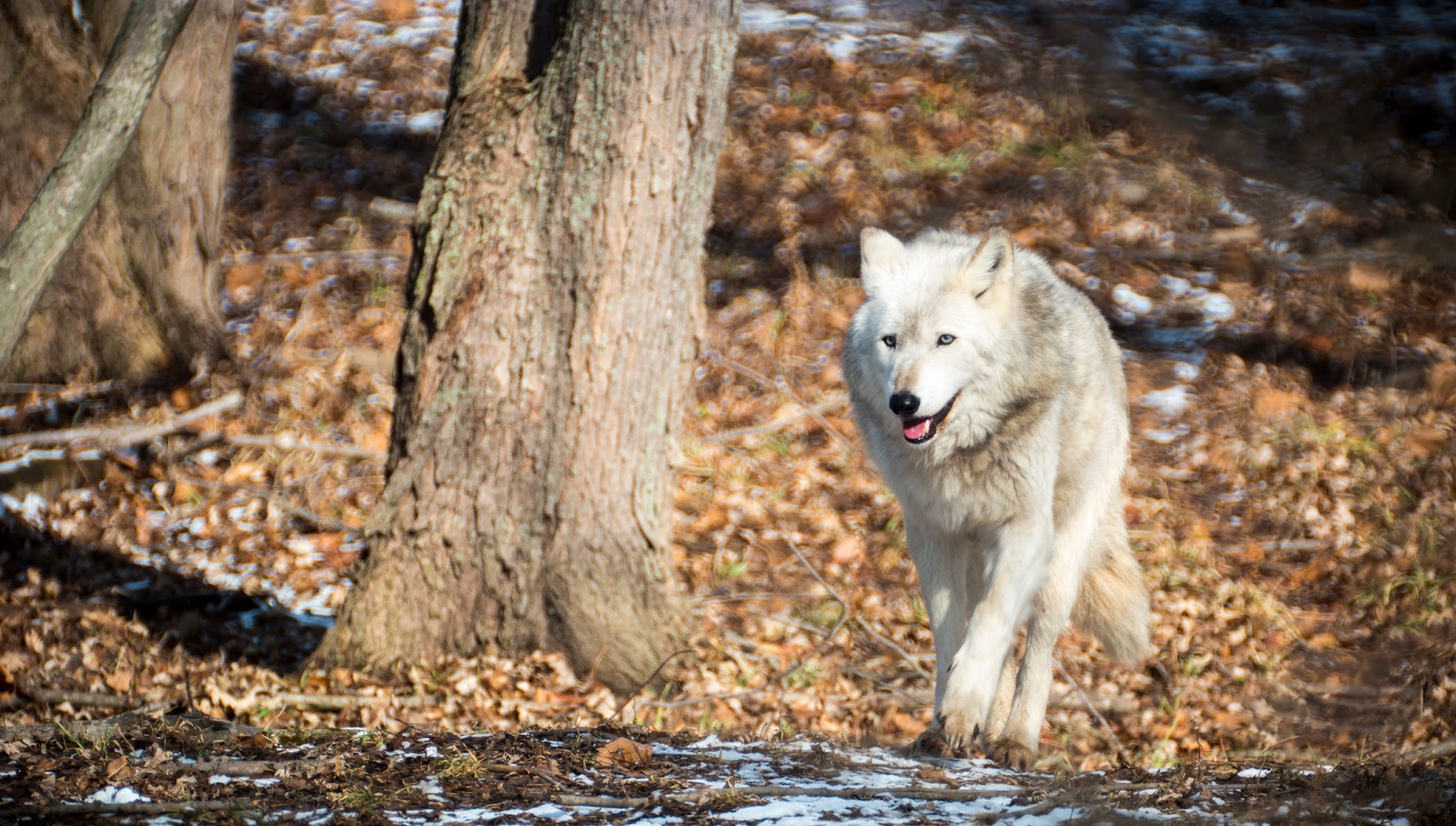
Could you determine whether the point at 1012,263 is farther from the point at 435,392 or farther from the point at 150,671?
the point at 150,671

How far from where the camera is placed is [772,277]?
29.6ft

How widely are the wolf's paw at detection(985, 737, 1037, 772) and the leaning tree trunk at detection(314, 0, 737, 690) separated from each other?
5.42 ft

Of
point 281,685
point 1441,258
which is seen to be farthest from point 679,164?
point 1441,258

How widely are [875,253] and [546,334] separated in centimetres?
146

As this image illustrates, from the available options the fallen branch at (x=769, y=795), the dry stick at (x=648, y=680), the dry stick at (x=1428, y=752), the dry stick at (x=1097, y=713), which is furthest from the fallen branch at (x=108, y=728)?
the dry stick at (x=1097, y=713)

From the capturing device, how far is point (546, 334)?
490cm

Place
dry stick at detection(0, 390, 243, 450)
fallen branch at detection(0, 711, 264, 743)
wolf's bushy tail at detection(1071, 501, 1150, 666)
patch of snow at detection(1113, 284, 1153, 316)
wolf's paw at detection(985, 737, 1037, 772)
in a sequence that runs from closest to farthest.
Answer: fallen branch at detection(0, 711, 264, 743)
wolf's paw at detection(985, 737, 1037, 772)
wolf's bushy tail at detection(1071, 501, 1150, 666)
dry stick at detection(0, 390, 243, 450)
patch of snow at detection(1113, 284, 1153, 316)

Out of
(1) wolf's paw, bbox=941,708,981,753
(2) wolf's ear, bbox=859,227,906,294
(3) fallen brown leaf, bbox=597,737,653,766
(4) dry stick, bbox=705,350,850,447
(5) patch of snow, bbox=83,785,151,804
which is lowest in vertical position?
(1) wolf's paw, bbox=941,708,981,753

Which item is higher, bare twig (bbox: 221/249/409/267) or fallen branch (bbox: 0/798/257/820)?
bare twig (bbox: 221/249/409/267)

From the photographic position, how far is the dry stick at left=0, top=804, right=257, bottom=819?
101 inches

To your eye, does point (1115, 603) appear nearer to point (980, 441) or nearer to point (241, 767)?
point (980, 441)

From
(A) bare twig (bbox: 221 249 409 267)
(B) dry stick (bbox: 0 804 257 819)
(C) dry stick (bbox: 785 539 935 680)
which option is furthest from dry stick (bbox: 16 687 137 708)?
(A) bare twig (bbox: 221 249 409 267)

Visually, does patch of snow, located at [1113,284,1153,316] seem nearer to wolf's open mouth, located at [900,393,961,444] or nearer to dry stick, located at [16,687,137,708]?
wolf's open mouth, located at [900,393,961,444]

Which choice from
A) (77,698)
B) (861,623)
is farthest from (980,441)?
(77,698)
